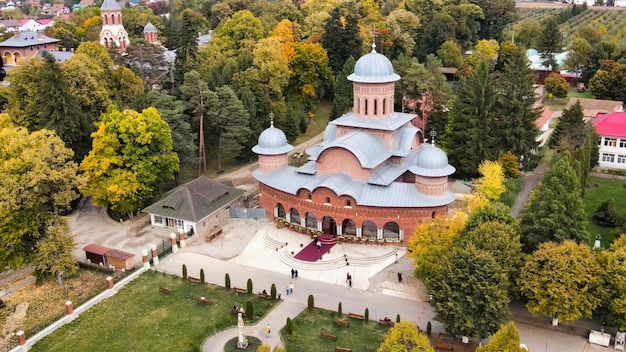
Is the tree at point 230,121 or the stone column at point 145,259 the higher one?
the tree at point 230,121

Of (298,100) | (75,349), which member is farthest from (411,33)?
(75,349)

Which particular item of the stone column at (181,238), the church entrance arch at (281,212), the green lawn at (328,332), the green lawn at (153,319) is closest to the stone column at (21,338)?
the green lawn at (153,319)

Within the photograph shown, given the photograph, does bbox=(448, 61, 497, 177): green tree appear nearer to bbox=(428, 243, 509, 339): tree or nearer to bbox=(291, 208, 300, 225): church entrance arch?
bbox=(291, 208, 300, 225): church entrance arch

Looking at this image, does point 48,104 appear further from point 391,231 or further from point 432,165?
point 432,165

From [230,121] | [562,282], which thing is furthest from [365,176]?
[230,121]

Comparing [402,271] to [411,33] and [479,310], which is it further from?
[411,33]

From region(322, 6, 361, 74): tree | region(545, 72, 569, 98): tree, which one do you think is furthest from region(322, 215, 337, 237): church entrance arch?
region(545, 72, 569, 98): tree

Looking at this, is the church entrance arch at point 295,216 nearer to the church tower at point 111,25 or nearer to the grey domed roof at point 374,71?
the grey domed roof at point 374,71
